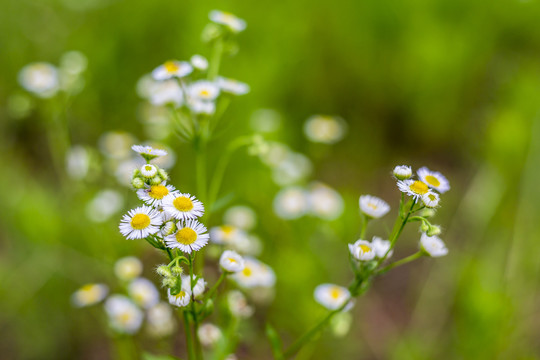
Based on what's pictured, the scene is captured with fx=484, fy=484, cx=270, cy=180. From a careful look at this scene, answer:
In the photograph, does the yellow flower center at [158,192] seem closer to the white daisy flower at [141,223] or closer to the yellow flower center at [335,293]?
the white daisy flower at [141,223]

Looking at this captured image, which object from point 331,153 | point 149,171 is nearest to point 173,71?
point 149,171

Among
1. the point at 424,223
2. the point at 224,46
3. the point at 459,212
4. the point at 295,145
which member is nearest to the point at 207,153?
the point at 295,145

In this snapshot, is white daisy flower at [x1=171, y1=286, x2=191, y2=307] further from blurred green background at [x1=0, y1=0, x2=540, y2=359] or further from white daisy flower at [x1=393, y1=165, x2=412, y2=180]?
blurred green background at [x1=0, y1=0, x2=540, y2=359]

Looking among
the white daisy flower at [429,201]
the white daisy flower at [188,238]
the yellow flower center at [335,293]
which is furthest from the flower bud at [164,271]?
the yellow flower center at [335,293]

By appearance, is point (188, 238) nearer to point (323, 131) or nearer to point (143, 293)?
point (143, 293)

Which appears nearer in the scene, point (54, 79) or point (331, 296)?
point (331, 296)

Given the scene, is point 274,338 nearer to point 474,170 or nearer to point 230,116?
point 230,116

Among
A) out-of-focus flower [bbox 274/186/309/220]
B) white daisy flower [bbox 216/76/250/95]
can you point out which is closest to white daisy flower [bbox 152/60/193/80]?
white daisy flower [bbox 216/76/250/95]
